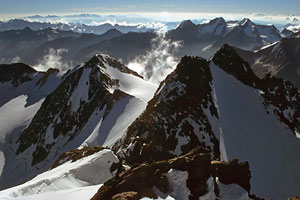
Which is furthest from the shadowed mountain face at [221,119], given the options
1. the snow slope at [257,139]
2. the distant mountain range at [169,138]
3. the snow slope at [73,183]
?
the snow slope at [73,183]

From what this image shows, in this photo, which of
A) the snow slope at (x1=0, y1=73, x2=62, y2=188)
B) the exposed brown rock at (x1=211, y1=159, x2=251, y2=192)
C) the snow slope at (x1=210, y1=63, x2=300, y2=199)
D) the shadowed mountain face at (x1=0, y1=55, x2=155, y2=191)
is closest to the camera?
the exposed brown rock at (x1=211, y1=159, x2=251, y2=192)

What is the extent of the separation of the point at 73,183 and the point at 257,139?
50558 mm

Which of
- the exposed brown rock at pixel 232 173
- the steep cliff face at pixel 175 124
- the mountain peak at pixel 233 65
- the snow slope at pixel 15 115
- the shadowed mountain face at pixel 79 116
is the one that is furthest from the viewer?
the snow slope at pixel 15 115

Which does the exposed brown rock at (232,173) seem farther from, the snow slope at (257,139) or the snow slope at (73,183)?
the snow slope at (257,139)

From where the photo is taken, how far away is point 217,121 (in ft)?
192

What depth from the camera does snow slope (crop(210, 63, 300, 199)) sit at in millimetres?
51519

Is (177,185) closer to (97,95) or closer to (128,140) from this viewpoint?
(128,140)

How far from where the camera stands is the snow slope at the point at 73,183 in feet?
83.3

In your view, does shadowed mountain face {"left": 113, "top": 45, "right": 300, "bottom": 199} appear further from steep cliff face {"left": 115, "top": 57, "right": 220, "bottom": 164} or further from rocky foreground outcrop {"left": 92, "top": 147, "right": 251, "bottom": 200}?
rocky foreground outcrop {"left": 92, "top": 147, "right": 251, "bottom": 200}

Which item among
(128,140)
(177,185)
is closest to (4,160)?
(128,140)

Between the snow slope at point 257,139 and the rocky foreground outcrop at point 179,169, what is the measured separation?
25710mm

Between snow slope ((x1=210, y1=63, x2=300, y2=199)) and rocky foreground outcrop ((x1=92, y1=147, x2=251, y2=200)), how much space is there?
84.3 feet

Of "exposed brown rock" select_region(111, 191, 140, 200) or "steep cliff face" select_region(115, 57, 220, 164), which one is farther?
"steep cliff face" select_region(115, 57, 220, 164)

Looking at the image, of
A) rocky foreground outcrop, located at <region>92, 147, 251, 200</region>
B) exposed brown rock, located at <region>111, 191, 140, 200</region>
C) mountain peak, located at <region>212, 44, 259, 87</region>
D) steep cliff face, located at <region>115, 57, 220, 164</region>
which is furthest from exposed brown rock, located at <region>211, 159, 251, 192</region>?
mountain peak, located at <region>212, 44, 259, 87</region>
